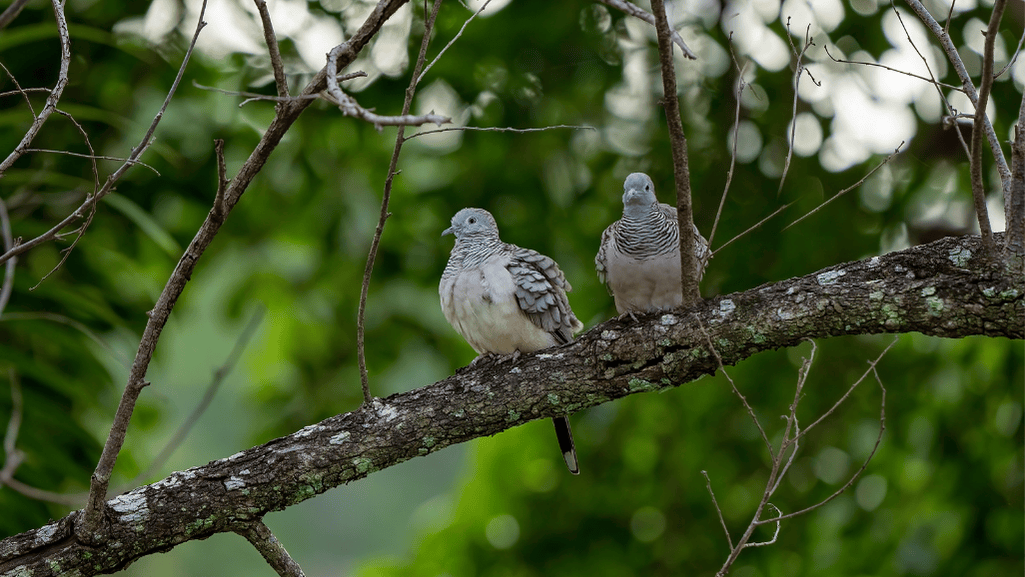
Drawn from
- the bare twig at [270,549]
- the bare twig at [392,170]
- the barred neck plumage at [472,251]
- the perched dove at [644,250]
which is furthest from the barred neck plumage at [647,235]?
the bare twig at [270,549]

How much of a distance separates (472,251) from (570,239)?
182 cm

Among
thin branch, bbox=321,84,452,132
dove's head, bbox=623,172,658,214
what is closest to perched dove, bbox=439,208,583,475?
dove's head, bbox=623,172,658,214

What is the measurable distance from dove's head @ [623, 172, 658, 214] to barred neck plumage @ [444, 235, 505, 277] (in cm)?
55

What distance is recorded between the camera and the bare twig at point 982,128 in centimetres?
168

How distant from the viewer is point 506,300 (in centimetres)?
321

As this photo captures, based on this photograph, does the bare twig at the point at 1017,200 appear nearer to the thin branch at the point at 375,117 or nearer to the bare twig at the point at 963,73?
the bare twig at the point at 963,73

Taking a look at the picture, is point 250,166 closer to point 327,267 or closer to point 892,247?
point 327,267

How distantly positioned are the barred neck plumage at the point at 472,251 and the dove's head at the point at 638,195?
0.55m

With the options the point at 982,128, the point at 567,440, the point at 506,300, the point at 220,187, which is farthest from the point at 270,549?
the point at 982,128

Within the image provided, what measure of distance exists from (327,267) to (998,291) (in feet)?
13.6

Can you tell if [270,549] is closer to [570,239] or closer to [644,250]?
[644,250]

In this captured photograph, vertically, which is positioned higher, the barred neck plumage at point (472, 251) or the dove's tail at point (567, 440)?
the barred neck plumage at point (472, 251)

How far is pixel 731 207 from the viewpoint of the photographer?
4836 millimetres

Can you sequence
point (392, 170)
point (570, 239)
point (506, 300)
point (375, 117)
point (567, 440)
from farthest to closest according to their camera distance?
point (570, 239) → point (567, 440) → point (506, 300) → point (392, 170) → point (375, 117)
